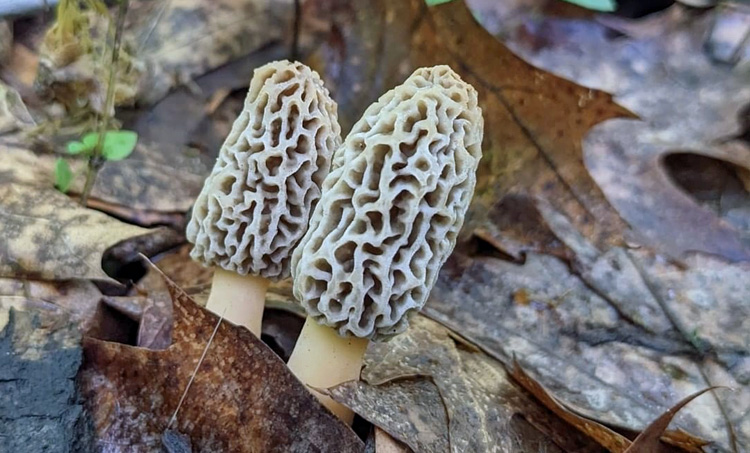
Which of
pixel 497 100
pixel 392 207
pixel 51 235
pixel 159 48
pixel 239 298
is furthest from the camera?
pixel 159 48

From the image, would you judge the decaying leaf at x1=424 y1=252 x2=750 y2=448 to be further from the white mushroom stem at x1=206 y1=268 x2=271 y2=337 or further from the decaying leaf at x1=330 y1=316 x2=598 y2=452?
the white mushroom stem at x1=206 y1=268 x2=271 y2=337

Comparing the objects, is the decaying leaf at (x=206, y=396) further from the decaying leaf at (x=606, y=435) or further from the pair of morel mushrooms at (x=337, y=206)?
the decaying leaf at (x=606, y=435)

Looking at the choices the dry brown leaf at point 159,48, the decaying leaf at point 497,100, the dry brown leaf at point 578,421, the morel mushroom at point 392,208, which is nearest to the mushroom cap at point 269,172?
the morel mushroom at point 392,208

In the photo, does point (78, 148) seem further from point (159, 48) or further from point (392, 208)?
point (392, 208)

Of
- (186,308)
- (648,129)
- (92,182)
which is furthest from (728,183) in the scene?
(92,182)

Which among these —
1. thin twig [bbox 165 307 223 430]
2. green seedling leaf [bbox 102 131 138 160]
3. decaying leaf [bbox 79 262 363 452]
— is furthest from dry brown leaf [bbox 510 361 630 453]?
green seedling leaf [bbox 102 131 138 160]

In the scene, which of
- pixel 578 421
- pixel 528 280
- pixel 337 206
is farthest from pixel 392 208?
pixel 528 280
